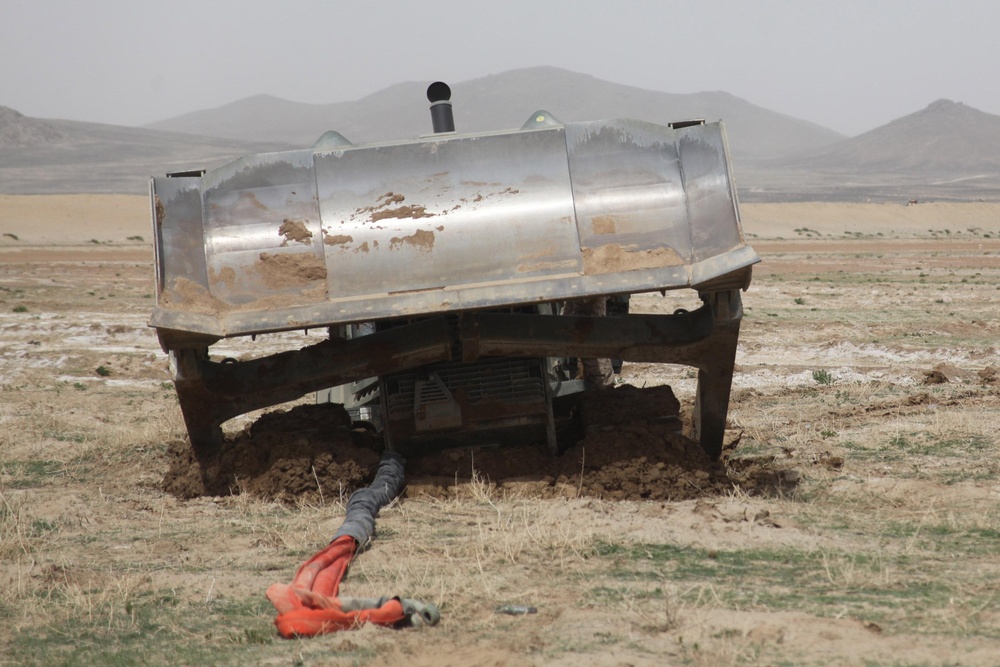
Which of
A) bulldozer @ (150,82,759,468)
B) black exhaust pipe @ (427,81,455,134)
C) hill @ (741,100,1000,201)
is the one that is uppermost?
hill @ (741,100,1000,201)

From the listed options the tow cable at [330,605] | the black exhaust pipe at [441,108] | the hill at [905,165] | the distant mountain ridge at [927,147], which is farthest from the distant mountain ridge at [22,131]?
the tow cable at [330,605]

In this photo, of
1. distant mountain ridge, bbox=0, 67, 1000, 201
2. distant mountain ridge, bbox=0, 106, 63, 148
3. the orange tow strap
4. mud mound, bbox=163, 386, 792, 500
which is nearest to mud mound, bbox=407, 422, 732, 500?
mud mound, bbox=163, 386, 792, 500

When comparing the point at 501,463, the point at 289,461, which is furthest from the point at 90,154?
the point at 501,463

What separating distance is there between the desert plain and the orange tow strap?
3.3 inches

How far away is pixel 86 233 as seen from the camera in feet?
165

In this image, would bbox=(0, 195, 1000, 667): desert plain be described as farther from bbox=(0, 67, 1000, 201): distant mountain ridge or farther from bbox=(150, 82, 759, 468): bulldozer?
bbox=(0, 67, 1000, 201): distant mountain ridge

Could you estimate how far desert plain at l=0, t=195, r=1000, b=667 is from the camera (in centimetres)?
466

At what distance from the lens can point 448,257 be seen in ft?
22.9

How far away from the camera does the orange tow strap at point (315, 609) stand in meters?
4.88

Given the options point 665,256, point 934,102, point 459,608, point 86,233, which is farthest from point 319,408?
point 934,102

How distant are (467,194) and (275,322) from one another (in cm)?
143

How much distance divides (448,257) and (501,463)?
156 cm

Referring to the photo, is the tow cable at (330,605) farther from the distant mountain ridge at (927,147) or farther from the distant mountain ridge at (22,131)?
the distant mountain ridge at (927,147)

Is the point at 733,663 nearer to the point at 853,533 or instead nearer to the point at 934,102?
the point at 853,533
